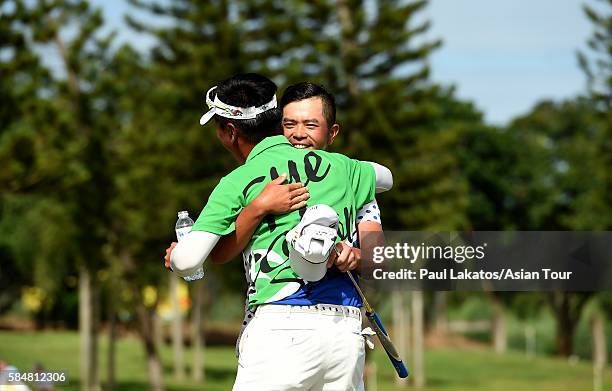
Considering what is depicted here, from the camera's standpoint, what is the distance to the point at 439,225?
35.4 meters

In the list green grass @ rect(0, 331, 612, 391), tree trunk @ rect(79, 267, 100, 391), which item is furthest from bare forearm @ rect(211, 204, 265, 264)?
green grass @ rect(0, 331, 612, 391)

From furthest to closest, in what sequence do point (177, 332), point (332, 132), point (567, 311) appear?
point (567, 311), point (177, 332), point (332, 132)

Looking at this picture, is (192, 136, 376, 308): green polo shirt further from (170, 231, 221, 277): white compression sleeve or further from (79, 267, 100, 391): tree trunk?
(79, 267, 100, 391): tree trunk

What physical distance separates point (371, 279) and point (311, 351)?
1.18 m

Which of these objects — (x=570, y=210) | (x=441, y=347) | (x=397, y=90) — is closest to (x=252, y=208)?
(x=397, y=90)


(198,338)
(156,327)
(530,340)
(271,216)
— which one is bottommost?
(271,216)

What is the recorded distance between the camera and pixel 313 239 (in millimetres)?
3758

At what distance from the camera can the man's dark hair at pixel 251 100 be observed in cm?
415

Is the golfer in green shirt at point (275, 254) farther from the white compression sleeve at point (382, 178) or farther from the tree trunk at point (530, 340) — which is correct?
the tree trunk at point (530, 340)

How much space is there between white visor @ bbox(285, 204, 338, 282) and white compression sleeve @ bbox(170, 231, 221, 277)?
256 mm

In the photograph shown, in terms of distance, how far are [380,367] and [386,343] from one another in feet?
183

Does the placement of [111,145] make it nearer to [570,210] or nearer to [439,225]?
[439,225]

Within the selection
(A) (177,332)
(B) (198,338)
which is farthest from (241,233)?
(A) (177,332)

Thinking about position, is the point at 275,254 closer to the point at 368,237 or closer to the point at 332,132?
the point at 368,237
